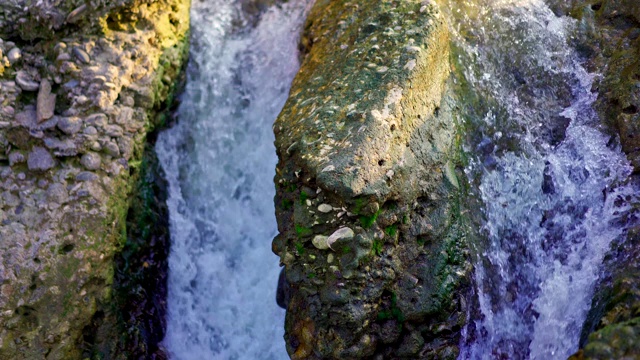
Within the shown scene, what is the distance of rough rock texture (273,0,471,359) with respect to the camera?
3363 millimetres

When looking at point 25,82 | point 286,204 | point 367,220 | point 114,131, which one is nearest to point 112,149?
point 114,131

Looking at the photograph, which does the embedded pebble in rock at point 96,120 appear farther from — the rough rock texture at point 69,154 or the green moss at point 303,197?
the green moss at point 303,197

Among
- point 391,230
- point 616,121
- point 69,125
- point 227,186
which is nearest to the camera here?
point 391,230

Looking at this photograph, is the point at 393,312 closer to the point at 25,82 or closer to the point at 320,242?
the point at 320,242

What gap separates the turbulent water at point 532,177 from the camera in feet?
11.9

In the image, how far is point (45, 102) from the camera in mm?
3973

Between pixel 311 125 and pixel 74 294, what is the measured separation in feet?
5.54

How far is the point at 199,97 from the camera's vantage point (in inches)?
183

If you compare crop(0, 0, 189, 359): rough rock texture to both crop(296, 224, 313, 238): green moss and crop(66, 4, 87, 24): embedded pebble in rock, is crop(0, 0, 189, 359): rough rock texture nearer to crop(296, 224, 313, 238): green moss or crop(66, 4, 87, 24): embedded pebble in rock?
crop(66, 4, 87, 24): embedded pebble in rock

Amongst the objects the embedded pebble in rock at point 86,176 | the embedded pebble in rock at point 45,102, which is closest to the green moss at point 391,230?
the embedded pebble in rock at point 86,176

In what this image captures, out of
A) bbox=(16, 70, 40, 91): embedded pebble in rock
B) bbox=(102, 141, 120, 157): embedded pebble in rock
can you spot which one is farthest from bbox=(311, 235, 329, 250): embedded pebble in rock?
bbox=(16, 70, 40, 91): embedded pebble in rock

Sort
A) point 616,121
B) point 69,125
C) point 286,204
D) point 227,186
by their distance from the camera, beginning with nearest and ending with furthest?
1. point 286,204
2. point 616,121
3. point 69,125
4. point 227,186

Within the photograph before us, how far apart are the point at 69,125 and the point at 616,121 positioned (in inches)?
129

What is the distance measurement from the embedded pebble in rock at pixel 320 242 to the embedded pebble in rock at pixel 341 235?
3cm
